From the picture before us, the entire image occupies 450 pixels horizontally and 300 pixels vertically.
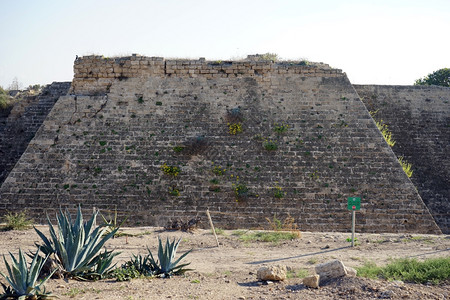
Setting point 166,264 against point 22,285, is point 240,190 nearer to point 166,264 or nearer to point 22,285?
point 166,264

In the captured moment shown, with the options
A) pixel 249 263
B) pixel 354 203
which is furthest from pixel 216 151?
pixel 249 263

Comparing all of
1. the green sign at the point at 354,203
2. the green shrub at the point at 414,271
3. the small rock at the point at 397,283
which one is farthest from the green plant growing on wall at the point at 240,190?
the small rock at the point at 397,283

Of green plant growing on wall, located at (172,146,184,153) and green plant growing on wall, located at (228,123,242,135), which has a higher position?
green plant growing on wall, located at (228,123,242,135)

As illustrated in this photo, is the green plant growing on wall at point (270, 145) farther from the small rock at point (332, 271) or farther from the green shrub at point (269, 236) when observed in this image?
the small rock at point (332, 271)

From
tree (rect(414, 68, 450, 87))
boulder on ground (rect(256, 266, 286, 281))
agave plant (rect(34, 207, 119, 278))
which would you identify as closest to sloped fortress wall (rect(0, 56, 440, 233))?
boulder on ground (rect(256, 266, 286, 281))

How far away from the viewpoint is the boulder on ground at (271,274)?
232 inches

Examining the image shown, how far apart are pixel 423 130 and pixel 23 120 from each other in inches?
612

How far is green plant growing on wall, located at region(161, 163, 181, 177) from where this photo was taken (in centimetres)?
1257

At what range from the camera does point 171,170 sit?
12.6 meters

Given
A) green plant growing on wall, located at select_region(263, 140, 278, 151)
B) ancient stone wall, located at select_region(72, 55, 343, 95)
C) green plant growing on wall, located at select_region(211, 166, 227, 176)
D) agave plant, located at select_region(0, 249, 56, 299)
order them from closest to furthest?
agave plant, located at select_region(0, 249, 56, 299)
green plant growing on wall, located at select_region(211, 166, 227, 176)
green plant growing on wall, located at select_region(263, 140, 278, 151)
ancient stone wall, located at select_region(72, 55, 343, 95)

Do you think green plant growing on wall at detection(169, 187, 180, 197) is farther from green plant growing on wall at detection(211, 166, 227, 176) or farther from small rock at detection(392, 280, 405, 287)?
small rock at detection(392, 280, 405, 287)

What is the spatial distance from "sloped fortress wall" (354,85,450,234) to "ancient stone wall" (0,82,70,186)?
12.5m

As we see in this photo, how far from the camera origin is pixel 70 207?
12000mm

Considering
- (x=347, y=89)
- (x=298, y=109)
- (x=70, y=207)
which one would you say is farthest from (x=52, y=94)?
(x=347, y=89)
